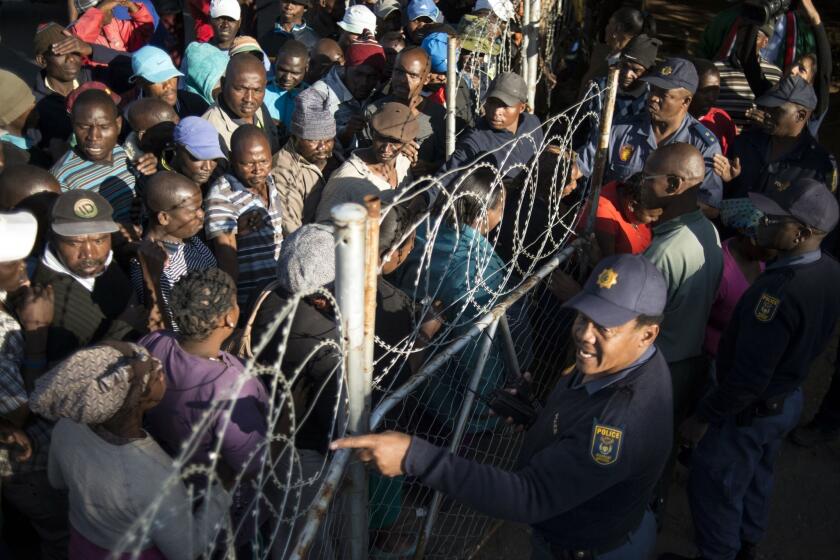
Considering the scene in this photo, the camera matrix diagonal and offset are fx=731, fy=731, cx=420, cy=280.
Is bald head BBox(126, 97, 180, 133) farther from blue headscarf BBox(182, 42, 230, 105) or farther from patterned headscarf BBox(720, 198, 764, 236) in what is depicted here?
patterned headscarf BBox(720, 198, 764, 236)

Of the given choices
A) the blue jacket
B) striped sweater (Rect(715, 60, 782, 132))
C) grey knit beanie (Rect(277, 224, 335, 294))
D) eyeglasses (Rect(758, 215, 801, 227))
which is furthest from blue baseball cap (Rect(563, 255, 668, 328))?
striped sweater (Rect(715, 60, 782, 132))

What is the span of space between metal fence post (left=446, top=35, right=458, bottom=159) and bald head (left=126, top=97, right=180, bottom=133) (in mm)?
1782

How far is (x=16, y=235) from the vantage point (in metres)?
3.02

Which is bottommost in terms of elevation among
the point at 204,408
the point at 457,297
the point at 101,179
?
the point at 101,179

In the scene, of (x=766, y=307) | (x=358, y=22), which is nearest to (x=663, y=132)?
(x=766, y=307)

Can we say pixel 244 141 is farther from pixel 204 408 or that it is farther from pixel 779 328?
pixel 779 328

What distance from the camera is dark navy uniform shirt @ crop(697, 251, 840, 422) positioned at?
3.17 metres

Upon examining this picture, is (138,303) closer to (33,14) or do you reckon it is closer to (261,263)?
(261,263)

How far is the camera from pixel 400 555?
3230 mm

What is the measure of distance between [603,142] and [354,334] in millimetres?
2379

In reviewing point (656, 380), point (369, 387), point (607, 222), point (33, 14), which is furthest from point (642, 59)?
point (33, 14)

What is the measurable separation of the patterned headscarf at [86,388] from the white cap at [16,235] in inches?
37.8

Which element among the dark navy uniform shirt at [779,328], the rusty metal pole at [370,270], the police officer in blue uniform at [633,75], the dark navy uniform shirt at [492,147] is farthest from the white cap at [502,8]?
the rusty metal pole at [370,270]

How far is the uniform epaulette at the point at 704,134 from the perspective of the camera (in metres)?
4.81
